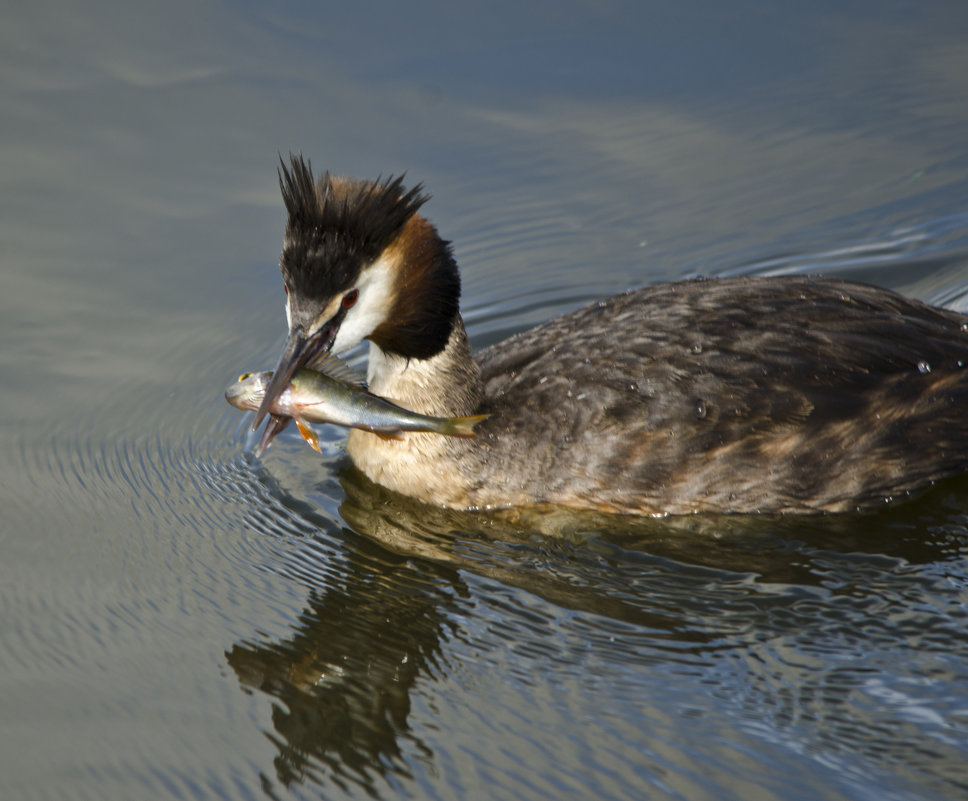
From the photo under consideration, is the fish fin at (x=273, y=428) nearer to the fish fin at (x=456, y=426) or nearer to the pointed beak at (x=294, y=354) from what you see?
the pointed beak at (x=294, y=354)

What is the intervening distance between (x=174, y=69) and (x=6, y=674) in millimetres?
6007

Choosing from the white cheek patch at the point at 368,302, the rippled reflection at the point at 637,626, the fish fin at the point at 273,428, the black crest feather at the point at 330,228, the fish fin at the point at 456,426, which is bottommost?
the rippled reflection at the point at 637,626

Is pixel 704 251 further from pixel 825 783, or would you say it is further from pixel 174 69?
pixel 825 783

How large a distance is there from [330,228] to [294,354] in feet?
2.06

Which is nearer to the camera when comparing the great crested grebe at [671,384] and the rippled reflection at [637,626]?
the rippled reflection at [637,626]

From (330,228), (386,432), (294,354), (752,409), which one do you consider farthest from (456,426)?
(752,409)

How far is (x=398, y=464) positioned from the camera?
7.12 meters

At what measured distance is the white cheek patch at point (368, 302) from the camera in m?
6.61

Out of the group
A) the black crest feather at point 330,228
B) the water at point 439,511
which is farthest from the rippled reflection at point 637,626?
the black crest feather at point 330,228

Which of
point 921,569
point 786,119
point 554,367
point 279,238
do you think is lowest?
point 921,569

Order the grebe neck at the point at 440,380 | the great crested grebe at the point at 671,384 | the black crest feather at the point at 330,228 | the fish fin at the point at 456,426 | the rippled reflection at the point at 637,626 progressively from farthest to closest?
the grebe neck at the point at 440,380, the great crested grebe at the point at 671,384, the black crest feather at the point at 330,228, the fish fin at the point at 456,426, the rippled reflection at the point at 637,626

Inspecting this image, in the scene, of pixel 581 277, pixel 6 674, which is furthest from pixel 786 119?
A: pixel 6 674

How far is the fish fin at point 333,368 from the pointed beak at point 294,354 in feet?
0.10

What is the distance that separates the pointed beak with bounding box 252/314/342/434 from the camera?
623 centimetres
